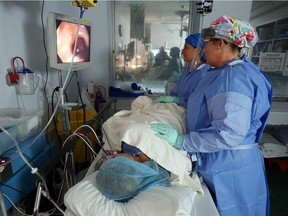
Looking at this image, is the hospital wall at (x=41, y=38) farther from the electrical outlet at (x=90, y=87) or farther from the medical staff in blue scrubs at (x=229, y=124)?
the medical staff in blue scrubs at (x=229, y=124)

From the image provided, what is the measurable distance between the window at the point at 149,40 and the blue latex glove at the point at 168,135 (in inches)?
62.4

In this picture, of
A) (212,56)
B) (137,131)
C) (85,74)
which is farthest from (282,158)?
(85,74)

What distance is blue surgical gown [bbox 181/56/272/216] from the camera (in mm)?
970

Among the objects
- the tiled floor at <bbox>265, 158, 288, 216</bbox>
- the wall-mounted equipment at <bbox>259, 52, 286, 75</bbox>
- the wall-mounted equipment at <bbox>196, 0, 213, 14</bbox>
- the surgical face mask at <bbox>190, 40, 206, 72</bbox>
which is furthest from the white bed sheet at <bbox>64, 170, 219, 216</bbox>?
the wall-mounted equipment at <bbox>259, 52, 286, 75</bbox>

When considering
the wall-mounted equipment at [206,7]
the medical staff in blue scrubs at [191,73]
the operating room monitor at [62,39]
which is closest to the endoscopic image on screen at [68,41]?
the operating room monitor at [62,39]

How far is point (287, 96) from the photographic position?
2719mm

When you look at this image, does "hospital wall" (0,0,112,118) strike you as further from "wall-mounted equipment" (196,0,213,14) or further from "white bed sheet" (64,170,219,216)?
"wall-mounted equipment" (196,0,213,14)

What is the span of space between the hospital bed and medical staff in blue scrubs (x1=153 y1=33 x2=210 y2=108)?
0.65 feet

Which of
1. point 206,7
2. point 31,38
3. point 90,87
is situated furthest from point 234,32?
point 90,87

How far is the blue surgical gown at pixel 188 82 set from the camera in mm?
1655

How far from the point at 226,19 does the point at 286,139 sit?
1948mm

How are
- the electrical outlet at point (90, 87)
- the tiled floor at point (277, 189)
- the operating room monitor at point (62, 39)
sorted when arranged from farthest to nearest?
the electrical outlet at point (90, 87) → the tiled floor at point (277, 189) → the operating room monitor at point (62, 39)

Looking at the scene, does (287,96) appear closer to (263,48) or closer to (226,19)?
(263,48)

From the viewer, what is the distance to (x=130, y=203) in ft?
2.60
